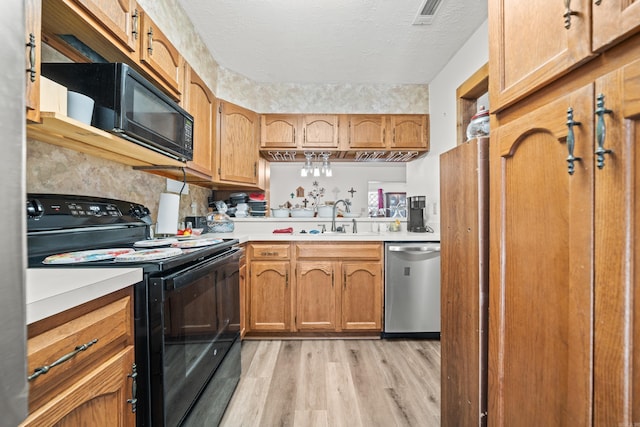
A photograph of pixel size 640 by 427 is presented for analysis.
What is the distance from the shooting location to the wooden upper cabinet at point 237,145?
99.2 inches

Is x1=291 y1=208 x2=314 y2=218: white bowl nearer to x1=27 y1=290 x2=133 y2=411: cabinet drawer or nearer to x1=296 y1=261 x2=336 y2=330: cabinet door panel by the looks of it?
x1=296 y1=261 x2=336 y2=330: cabinet door panel

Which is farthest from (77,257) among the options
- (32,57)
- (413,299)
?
(413,299)

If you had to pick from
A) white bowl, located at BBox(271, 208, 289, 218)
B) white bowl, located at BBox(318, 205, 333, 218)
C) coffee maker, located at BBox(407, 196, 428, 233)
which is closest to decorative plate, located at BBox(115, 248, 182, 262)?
white bowl, located at BBox(271, 208, 289, 218)

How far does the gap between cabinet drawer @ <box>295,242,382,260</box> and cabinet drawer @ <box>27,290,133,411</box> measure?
1.62m

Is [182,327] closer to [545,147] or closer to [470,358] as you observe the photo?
[470,358]

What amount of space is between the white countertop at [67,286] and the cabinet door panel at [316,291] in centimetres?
162

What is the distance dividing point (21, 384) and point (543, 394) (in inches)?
41.7

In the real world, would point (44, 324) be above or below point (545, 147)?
below

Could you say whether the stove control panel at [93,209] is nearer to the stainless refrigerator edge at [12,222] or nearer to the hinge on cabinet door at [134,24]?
the hinge on cabinet door at [134,24]

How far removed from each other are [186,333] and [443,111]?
274cm

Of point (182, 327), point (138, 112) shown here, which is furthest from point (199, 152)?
point (182, 327)

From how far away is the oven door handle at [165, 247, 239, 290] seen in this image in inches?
37.7

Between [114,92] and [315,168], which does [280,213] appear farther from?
[114,92]

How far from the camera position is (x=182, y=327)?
3.48 feet
